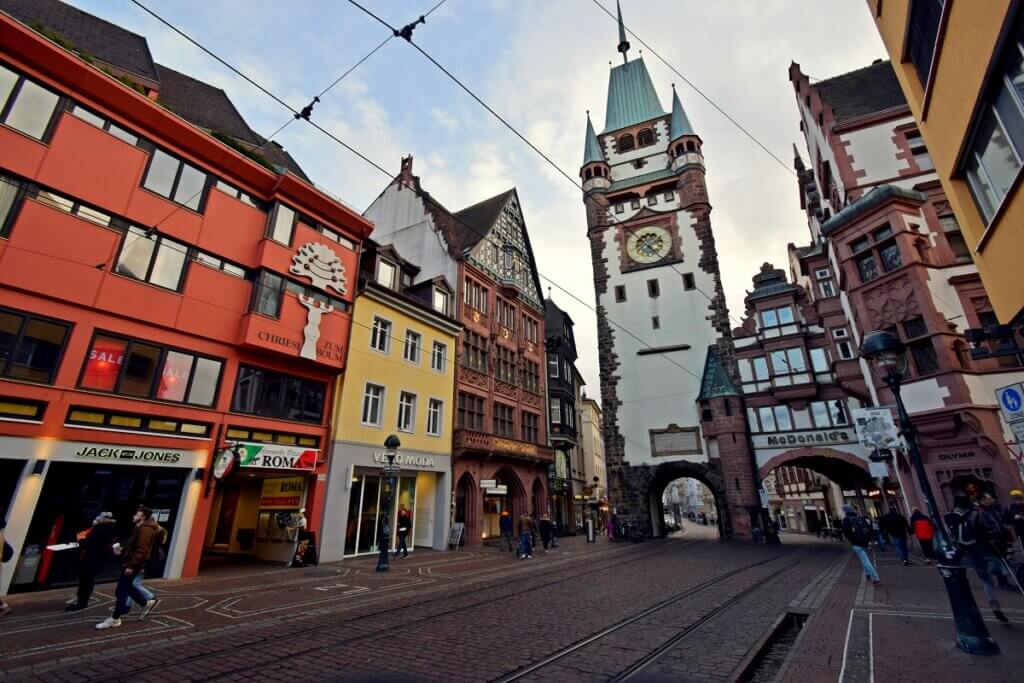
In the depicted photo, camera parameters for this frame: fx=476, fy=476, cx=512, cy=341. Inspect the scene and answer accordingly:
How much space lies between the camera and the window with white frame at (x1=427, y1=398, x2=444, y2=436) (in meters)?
21.9

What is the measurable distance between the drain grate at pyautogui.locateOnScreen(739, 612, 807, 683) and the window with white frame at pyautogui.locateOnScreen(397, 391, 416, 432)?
15.6 m

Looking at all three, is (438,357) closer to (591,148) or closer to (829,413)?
(829,413)

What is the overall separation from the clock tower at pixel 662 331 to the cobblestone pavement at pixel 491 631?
17.6 metres

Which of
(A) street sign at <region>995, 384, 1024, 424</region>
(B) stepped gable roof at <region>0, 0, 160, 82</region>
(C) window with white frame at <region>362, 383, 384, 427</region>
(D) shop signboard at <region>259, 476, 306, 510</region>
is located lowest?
(D) shop signboard at <region>259, 476, 306, 510</region>

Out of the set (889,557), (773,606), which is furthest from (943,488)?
(773,606)

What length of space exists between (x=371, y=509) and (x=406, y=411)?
4228mm

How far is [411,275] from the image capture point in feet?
83.0

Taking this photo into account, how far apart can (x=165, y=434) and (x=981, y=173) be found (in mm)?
17819

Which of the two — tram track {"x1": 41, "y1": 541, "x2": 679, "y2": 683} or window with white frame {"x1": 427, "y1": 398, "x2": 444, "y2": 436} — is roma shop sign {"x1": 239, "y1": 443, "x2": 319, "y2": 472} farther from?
tram track {"x1": 41, "y1": 541, "x2": 679, "y2": 683}

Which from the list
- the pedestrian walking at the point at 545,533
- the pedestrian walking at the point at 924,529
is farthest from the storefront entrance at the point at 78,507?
the pedestrian walking at the point at 924,529

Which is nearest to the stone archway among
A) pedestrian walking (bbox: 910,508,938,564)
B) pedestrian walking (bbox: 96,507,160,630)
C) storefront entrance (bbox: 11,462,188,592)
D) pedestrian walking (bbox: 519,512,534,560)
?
pedestrian walking (bbox: 910,508,938,564)

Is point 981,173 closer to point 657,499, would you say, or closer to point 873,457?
point 873,457

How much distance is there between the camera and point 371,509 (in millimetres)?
19156

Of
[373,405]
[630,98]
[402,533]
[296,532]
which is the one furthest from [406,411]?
[630,98]
